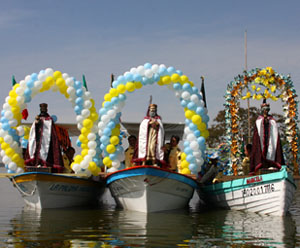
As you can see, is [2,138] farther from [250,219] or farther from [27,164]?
[250,219]

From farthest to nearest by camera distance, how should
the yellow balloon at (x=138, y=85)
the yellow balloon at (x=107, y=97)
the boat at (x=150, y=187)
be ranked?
the yellow balloon at (x=107, y=97) < the yellow balloon at (x=138, y=85) < the boat at (x=150, y=187)

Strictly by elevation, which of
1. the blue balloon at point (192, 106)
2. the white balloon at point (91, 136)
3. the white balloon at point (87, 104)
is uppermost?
the white balloon at point (87, 104)

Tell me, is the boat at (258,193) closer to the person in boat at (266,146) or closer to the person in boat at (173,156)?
the person in boat at (266,146)

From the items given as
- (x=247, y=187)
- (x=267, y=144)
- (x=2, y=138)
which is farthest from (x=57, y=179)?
(x=267, y=144)

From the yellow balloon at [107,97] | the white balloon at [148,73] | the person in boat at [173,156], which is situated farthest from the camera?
the person in boat at [173,156]

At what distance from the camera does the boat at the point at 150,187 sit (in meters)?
12.9

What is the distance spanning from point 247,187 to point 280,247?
497cm

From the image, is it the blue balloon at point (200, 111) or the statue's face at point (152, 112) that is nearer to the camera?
the blue balloon at point (200, 111)

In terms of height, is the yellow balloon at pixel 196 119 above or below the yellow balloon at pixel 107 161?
above

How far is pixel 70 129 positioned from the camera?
18344 mm

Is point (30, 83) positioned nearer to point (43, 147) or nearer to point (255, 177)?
point (43, 147)

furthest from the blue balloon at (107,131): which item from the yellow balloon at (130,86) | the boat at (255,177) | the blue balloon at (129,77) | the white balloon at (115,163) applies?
the boat at (255,177)

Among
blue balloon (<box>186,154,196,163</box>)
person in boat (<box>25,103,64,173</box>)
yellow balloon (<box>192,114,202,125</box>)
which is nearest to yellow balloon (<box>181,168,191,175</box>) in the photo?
blue balloon (<box>186,154,196,163</box>)

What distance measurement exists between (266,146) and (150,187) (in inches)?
160
